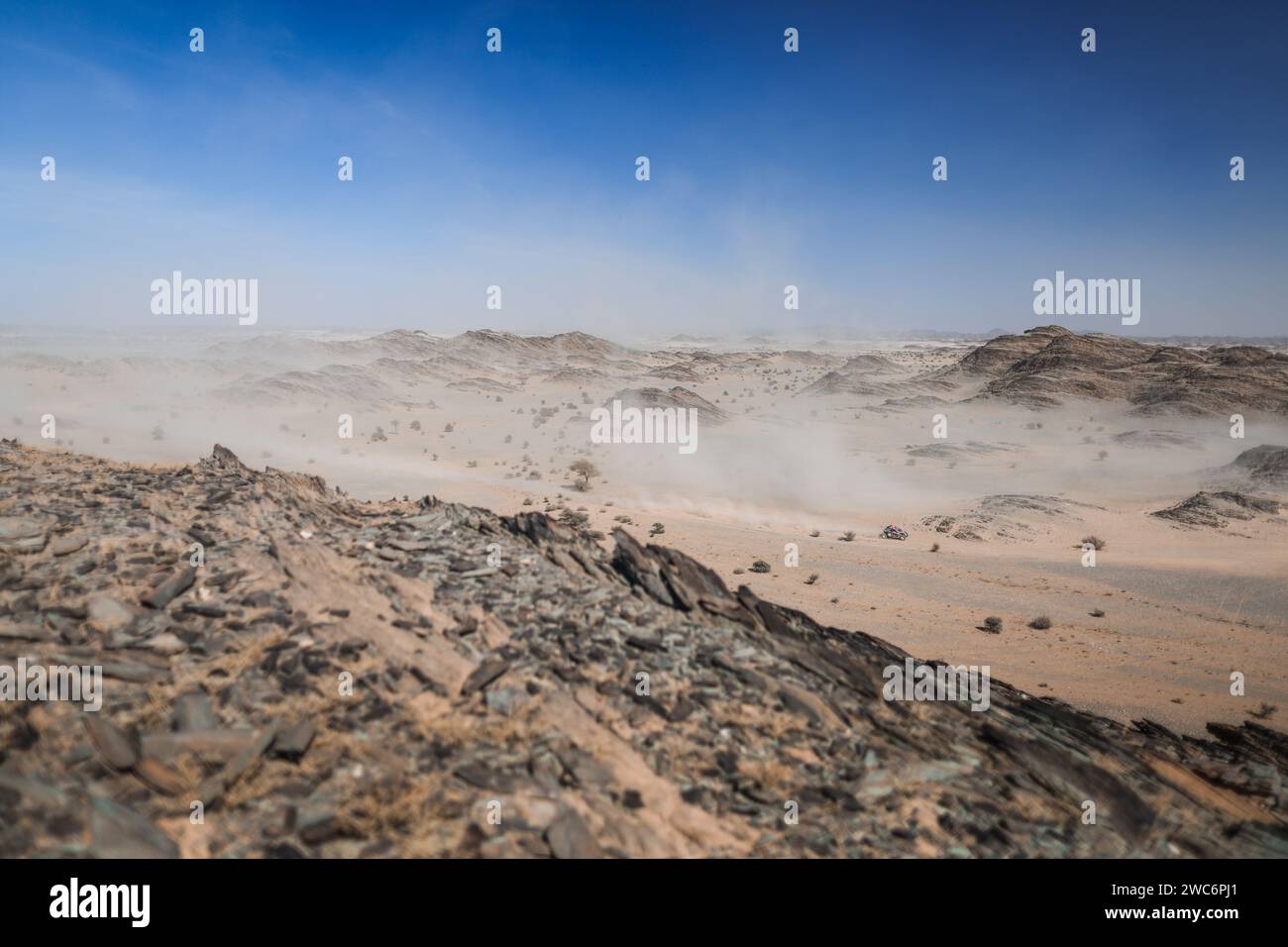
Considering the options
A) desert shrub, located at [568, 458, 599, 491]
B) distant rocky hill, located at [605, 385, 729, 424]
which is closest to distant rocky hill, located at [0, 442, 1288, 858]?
desert shrub, located at [568, 458, 599, 491]

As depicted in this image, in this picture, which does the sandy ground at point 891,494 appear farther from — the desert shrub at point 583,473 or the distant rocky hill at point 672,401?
the distant rocky hill at point 672,401

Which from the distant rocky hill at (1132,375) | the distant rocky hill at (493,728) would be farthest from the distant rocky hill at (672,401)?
the distant rocky hill at (493,728)

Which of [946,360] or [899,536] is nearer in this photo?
[899,536]

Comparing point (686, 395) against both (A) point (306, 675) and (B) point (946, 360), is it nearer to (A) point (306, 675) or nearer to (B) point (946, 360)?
(A) point (306, 675)

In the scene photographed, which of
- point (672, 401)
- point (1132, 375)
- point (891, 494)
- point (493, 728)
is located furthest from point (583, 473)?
point (1132, 375)

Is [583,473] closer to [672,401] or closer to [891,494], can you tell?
[891,494]
